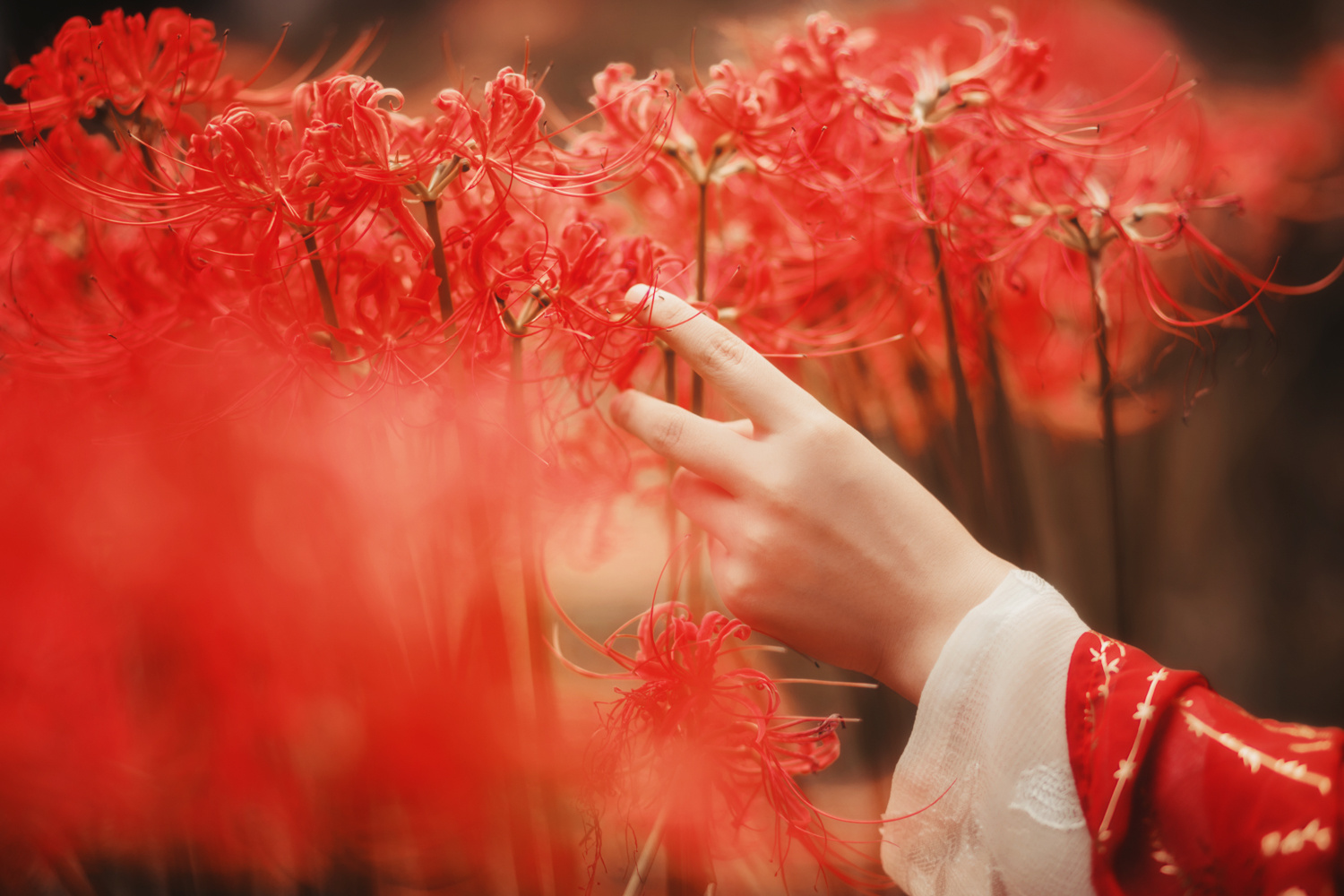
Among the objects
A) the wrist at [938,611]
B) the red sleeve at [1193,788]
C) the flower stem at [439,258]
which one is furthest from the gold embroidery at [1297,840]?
the flower stem at [439,258]

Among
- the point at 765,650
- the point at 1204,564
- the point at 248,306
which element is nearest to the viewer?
the point at 248,306

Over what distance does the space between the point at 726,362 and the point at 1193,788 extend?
0.30 meters

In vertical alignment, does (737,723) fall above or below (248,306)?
below

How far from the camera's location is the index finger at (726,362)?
1.32ft

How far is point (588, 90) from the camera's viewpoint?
1.96 feet

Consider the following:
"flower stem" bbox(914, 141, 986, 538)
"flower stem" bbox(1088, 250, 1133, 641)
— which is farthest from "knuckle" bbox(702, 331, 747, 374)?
"flower stem" bbox(1088, 250, 1133, 641)

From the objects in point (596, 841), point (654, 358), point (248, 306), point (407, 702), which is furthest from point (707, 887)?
point (248, 306)

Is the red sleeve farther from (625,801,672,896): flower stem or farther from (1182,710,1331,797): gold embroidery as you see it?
(625,801,672,896): flower stem

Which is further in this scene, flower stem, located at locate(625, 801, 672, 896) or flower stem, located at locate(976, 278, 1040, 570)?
flower stem, located at locate(976, 278, 1040, 570)

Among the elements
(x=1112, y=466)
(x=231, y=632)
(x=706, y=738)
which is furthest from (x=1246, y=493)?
(x=231, y=632)

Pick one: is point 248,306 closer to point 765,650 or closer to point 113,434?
point 113,434

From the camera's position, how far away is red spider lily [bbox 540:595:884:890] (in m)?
0.43

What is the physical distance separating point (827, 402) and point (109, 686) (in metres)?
0.54

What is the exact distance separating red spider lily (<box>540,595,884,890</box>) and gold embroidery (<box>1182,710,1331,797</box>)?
174 millimetres
